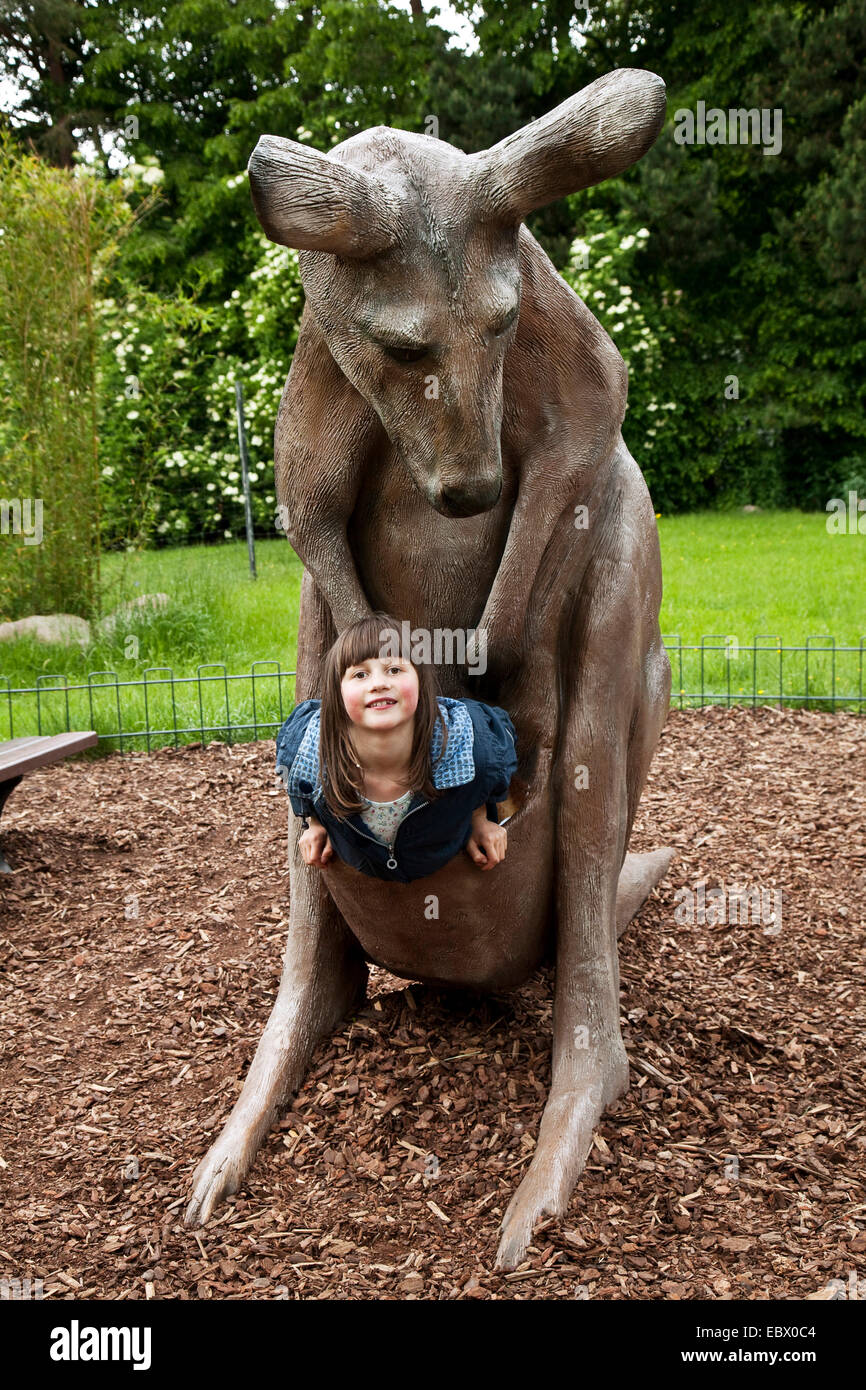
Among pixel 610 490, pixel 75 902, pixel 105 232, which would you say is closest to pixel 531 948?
pixel 610 490

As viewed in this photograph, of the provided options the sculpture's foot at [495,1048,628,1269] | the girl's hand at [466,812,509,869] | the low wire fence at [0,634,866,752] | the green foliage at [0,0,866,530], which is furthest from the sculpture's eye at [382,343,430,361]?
the green foliage at [0,0,866,530]

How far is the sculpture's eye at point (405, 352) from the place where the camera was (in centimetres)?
243

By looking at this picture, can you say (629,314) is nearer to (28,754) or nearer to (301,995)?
(28,754)

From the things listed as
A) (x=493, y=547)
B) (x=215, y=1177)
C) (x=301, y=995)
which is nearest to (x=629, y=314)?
(x=493, y=547)

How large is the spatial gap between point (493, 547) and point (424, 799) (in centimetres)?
77

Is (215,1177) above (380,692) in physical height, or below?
below

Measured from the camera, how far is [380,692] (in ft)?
8.63

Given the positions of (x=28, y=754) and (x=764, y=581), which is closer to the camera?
(x=28, y=754)

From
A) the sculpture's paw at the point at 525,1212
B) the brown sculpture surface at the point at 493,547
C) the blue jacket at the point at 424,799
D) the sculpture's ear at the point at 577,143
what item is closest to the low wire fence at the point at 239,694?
the brown sculpture surface at the point at 493,547

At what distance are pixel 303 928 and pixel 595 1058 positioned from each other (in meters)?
0.93

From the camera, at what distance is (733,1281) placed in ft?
8.77

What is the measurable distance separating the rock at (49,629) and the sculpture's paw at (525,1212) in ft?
24.1

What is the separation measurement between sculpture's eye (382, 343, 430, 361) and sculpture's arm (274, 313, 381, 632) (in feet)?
1.47

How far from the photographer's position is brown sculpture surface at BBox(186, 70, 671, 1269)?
2449 mm
